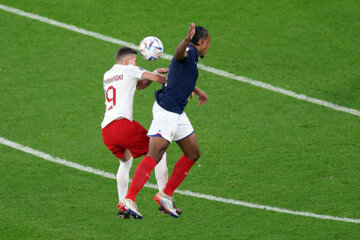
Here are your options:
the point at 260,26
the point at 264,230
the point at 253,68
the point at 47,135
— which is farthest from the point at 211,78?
the point at 264,230

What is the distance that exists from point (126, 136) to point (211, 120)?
4.68 m

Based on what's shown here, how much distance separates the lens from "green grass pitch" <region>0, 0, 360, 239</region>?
11.9 m

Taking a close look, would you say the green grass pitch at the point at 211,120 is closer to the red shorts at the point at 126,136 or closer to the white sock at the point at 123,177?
the white sock at the point at 123,177

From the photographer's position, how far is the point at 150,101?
49.9 ft

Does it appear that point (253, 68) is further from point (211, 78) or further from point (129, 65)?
point (129, 65)

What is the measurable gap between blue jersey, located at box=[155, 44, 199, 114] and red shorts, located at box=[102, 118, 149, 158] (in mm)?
464

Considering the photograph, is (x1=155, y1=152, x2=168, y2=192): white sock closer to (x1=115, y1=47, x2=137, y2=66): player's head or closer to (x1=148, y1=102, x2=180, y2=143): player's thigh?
(x1=148, y1=102, x2=180, y2=143): player's thigh

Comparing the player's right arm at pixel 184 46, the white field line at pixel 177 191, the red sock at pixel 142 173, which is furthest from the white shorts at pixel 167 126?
the white field line at pixel 177 191

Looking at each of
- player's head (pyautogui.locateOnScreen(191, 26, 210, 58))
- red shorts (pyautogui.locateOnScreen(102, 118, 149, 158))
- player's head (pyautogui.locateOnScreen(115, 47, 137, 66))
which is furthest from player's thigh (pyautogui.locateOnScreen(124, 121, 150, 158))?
player's head (pyautogui.locateOnScreen(191, 26, 210, 58))

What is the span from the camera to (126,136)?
10.2 metres

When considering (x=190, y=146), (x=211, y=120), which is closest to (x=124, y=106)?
(x=190, y=146)

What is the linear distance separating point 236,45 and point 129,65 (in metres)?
7.05

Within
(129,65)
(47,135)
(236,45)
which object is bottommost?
(47,135)

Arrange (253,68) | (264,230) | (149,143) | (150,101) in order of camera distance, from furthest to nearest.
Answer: (253,68) < (150,101) < (264,230) < (149,143)
